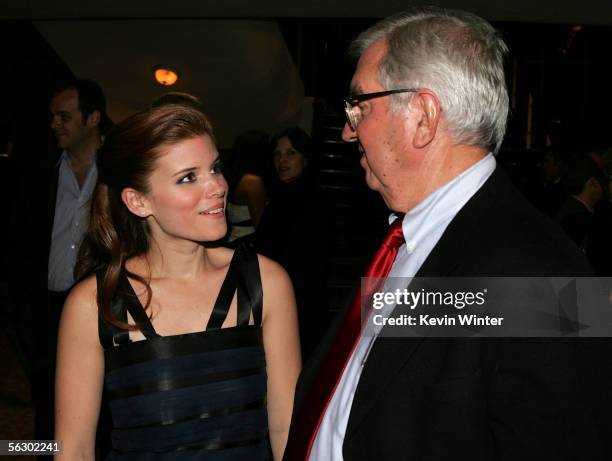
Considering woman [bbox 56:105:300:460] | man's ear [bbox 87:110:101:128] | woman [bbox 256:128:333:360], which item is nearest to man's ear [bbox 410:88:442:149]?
woman [bbox 56:105:300:460]

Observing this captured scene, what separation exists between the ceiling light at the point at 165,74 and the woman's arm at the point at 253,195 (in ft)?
11.7

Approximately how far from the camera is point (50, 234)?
3.29 m

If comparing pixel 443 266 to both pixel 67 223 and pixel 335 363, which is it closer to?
pixel 335 363

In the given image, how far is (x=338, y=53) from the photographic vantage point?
1041cm

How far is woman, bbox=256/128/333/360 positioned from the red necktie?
2.02 meters

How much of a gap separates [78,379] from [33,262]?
1655 mm

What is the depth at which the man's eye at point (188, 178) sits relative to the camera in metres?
1.83

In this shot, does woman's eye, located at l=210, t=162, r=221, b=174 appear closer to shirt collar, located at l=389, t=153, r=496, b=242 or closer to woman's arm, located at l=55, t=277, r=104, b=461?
woman's arm, located at l=55, t=277, r=104, b=461

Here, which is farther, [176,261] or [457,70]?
[176,261]

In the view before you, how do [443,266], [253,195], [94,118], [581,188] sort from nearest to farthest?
[443,266] < [94,118] < [581,188] < [253,195]

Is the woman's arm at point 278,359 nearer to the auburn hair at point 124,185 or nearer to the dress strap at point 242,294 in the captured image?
the dress strap at point 242,294

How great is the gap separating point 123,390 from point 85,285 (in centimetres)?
30

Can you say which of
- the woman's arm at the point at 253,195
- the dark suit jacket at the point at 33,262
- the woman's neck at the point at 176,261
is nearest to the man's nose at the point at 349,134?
the woman's neck at the point at 176,261

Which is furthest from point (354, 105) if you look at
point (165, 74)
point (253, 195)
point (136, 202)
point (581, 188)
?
point (165, 74)
